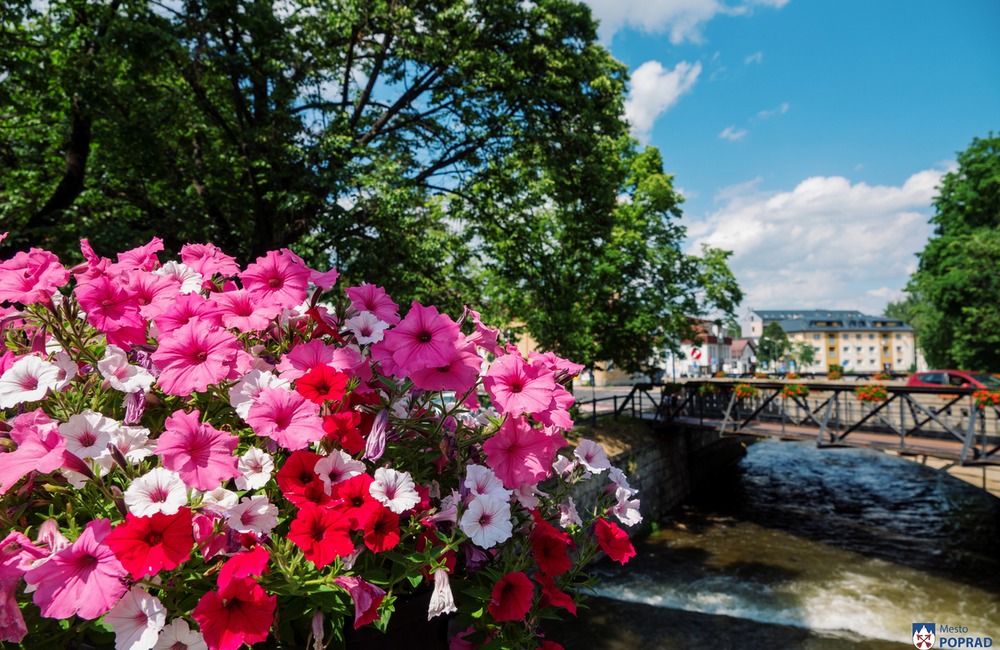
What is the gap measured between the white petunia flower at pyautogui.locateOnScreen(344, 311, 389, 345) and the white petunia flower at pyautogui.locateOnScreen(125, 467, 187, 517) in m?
0.52

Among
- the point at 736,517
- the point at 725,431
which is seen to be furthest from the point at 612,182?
the point at 736,517

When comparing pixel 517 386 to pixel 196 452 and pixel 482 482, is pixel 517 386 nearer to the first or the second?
pixel 482 482

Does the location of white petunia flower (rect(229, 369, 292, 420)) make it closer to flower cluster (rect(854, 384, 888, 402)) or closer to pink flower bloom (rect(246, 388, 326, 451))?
pink flower bloom (rect(246, 388, 326, 451))

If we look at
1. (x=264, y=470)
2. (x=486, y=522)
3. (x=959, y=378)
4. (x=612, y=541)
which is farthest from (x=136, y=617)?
(x=959, y=378)

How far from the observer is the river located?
939 cm

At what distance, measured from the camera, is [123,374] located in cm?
136

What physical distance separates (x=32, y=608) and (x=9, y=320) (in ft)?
2.62

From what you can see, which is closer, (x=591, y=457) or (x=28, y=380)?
(x=28, y=380)

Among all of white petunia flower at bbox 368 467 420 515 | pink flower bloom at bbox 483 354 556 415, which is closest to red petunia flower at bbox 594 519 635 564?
pink flower bloom at bbox 483 354 556 415

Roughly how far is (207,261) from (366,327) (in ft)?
2.29

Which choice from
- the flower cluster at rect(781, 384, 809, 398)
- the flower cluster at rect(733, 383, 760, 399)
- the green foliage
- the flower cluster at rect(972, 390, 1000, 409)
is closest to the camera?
the flower cluster at rect(972, 390, 1000, 409)

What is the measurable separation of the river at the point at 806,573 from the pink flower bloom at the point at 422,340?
9222 millimetres

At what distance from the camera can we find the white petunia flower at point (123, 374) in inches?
52.1

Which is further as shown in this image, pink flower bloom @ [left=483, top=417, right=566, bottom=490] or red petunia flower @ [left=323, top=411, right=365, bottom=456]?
pink flower bloom @ [left=483, top=417, right=566, bottom=490]
